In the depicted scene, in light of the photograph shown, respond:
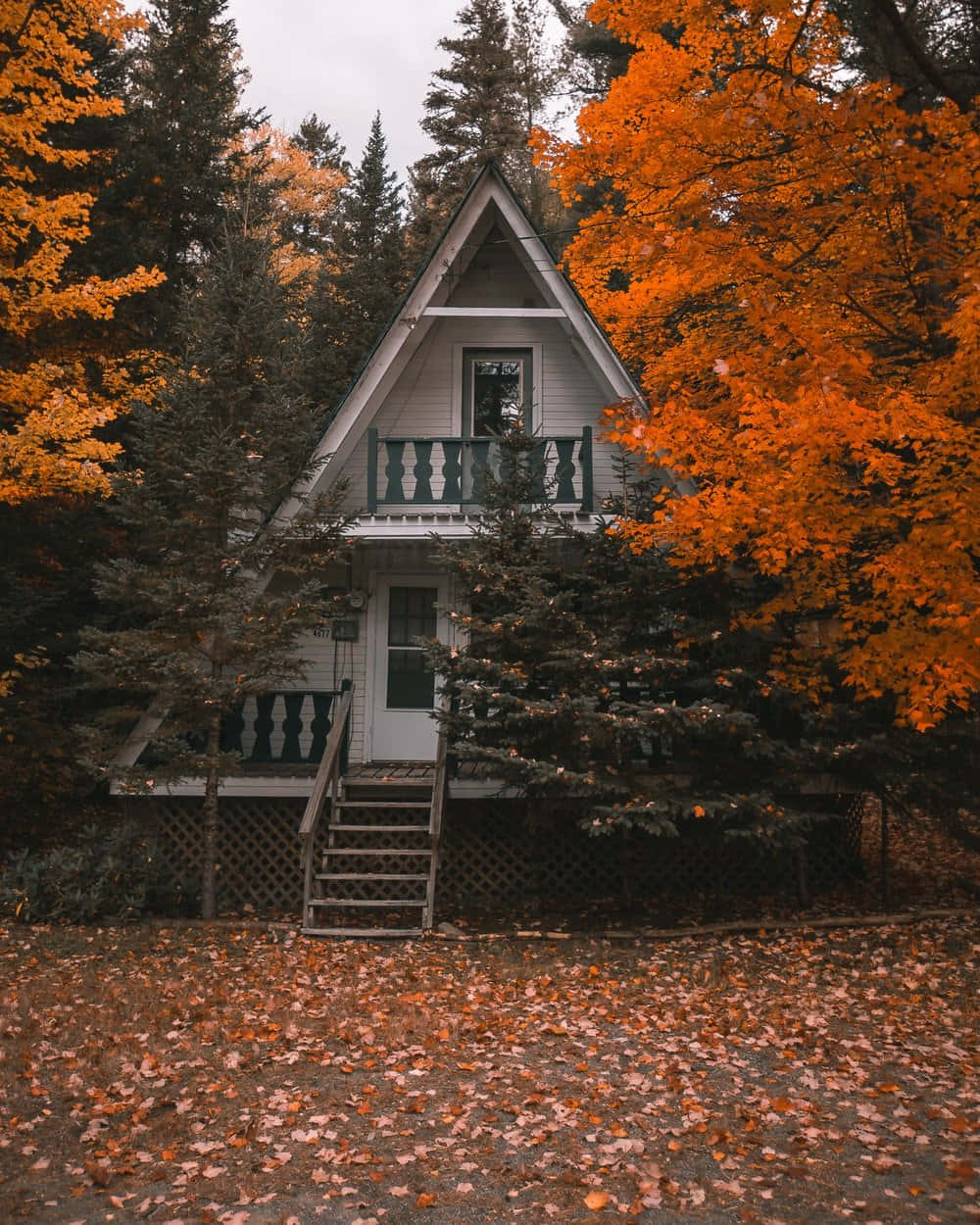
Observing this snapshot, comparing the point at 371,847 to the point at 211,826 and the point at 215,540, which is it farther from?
the point at 215,540

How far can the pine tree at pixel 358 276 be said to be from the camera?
79.9 ft

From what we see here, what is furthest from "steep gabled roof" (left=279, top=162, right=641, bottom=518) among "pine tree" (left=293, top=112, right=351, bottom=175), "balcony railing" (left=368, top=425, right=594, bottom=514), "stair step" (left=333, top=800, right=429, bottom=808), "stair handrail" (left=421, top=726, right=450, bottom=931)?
"pine tree" (left=293, top=112, right=351, bottom=175)

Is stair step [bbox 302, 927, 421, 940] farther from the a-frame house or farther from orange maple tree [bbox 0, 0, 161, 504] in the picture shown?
orange maple tree [bbox 0, 0, 161, 504]

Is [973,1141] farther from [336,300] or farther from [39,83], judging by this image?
[336,300]

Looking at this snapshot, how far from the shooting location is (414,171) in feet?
108

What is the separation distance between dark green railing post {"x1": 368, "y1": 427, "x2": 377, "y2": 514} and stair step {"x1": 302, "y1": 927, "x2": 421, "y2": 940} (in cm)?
508

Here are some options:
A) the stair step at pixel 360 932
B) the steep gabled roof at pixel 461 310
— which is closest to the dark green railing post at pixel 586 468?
the steep gabled roof at pixel 461 310

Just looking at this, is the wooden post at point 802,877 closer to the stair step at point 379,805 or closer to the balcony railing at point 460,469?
the stair step at point 379,805

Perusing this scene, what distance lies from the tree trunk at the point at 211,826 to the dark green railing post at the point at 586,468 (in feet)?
16.9

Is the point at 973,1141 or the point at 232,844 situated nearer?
the point at 973,1141

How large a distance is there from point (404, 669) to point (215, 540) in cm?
351

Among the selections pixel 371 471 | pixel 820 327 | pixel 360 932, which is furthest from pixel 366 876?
pixel 820 327

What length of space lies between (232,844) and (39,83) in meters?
9.99

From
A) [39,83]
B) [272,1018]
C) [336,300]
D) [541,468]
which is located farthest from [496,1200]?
[336,300]
